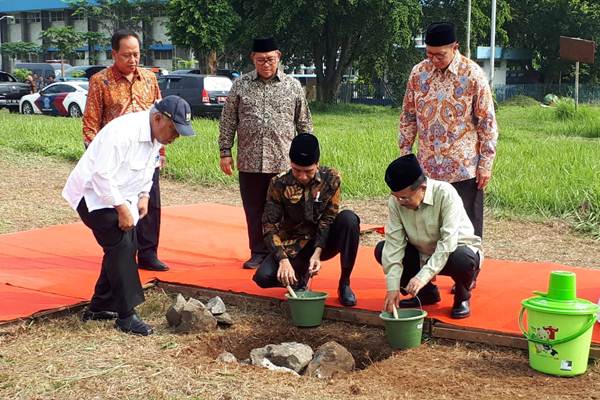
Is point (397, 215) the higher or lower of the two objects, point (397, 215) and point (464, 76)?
the lower

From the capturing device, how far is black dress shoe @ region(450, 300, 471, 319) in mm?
4372

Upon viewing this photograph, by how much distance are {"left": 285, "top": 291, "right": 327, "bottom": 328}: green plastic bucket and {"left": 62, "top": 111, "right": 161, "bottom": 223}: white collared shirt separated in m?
0.98

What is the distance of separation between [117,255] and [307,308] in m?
1.05

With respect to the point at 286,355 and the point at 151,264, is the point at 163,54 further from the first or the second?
the point at 286,355

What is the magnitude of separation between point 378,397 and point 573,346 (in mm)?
912

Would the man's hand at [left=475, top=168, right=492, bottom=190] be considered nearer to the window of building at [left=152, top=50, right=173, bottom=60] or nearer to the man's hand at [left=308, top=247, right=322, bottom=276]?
the man's hand at [left=308, top=247, right=322, bottom=276]

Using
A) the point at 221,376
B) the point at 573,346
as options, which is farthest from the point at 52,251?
the point at 573,346

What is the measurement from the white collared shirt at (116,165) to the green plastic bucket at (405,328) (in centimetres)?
141

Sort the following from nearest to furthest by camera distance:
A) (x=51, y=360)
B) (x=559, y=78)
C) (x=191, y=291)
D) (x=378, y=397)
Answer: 1. (x=378, y=397)
2. (x=51, y=360)
3. (x=191, y=291)
4. (x=559, y=78)

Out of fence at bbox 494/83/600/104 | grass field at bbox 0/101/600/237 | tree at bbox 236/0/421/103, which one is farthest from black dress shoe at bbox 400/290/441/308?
fence at bbox 494/83/600/104

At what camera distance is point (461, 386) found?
3.67 metres

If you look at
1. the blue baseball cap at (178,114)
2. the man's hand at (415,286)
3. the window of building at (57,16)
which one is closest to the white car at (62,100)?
the blue baseball cap at (178,114)

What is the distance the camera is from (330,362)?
13.1 feet

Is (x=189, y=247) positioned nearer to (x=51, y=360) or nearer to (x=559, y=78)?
(x=51, y=360)
